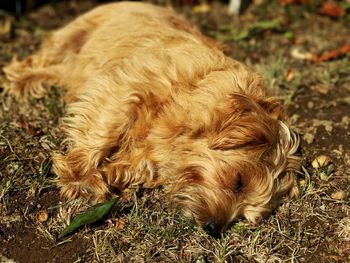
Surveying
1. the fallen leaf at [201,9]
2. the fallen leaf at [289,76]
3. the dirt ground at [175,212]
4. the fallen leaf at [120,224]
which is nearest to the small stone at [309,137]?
the dirt ground at [175,212]

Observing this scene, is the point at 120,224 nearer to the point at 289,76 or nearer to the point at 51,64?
the point at 51,64

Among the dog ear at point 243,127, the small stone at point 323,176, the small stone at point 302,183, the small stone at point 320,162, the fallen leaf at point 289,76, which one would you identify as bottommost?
the small stone at point 323,176

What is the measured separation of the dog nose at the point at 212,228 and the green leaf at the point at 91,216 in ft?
2.24

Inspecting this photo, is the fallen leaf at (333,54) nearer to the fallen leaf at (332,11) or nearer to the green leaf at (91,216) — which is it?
the fallen leaf at (332,11)

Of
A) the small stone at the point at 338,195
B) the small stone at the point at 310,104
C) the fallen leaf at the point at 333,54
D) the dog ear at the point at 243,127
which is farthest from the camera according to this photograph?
the fallen leaf at the point at 333,54

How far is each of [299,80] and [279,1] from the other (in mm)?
2123

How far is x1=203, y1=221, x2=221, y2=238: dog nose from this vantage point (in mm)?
3592

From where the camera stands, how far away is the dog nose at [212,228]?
3592mm

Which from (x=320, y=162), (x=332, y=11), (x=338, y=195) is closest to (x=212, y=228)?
(x=338, y=195)

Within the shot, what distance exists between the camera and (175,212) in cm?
383

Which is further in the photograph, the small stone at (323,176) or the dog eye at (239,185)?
the small stone at (323,176)

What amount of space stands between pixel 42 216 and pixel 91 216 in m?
0.35

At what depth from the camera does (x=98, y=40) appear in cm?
498

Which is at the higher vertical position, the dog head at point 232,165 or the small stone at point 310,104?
the dog head at point 232,165
